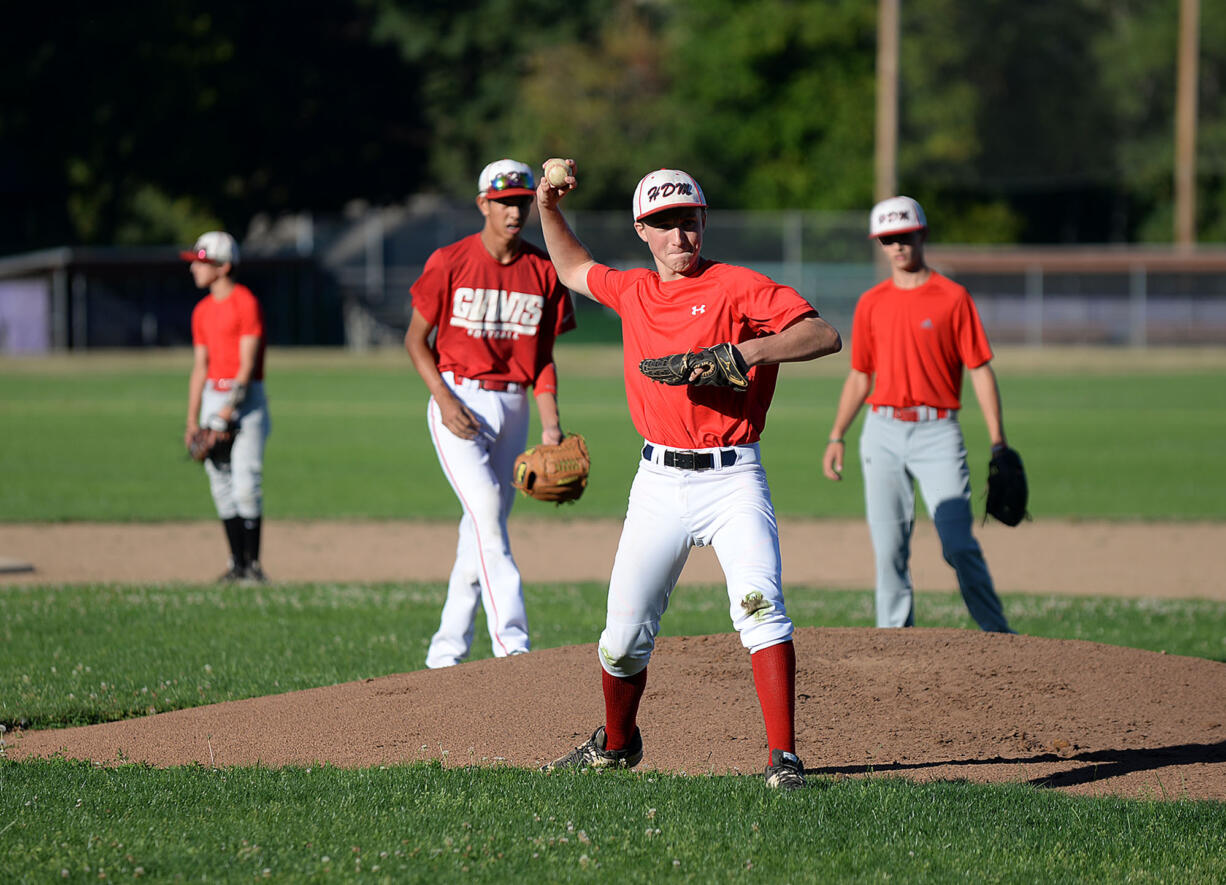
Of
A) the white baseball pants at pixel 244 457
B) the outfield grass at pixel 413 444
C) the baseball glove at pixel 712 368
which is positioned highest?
the baseball glove at pixel 712 368

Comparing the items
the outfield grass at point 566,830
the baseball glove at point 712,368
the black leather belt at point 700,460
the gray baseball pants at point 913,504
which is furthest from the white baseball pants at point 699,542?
the gray baseball pants at point 913,504

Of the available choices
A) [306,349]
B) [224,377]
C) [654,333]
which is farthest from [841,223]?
[654,333]

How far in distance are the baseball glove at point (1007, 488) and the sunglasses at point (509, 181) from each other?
2.90 m

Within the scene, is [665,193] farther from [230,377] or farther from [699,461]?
[230,377]

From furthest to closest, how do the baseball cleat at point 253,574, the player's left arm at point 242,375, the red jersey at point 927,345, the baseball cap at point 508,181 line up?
the baseball cleat at point 253,574
the player's left arm at point 242,375
the red jersey at point 927,345
the baseball cap at point 508,181

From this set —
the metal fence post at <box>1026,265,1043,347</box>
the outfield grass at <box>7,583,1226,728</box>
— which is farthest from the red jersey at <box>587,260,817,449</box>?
the metal fence post at <box>1026,265,1043,347</box>

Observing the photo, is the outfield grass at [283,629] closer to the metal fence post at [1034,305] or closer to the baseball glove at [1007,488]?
the baseball glove at [1007,488]

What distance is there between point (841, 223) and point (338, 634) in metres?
39.4

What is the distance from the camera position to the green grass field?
4.22 m

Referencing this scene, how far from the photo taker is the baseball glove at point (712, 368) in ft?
15.1

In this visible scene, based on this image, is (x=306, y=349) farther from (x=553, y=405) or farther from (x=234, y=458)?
(x=553, y=405)

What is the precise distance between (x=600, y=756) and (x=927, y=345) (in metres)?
3.33

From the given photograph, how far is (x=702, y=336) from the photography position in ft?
16.4

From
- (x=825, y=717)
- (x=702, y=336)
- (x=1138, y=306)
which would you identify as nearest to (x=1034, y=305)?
(x=1138, y=306)
